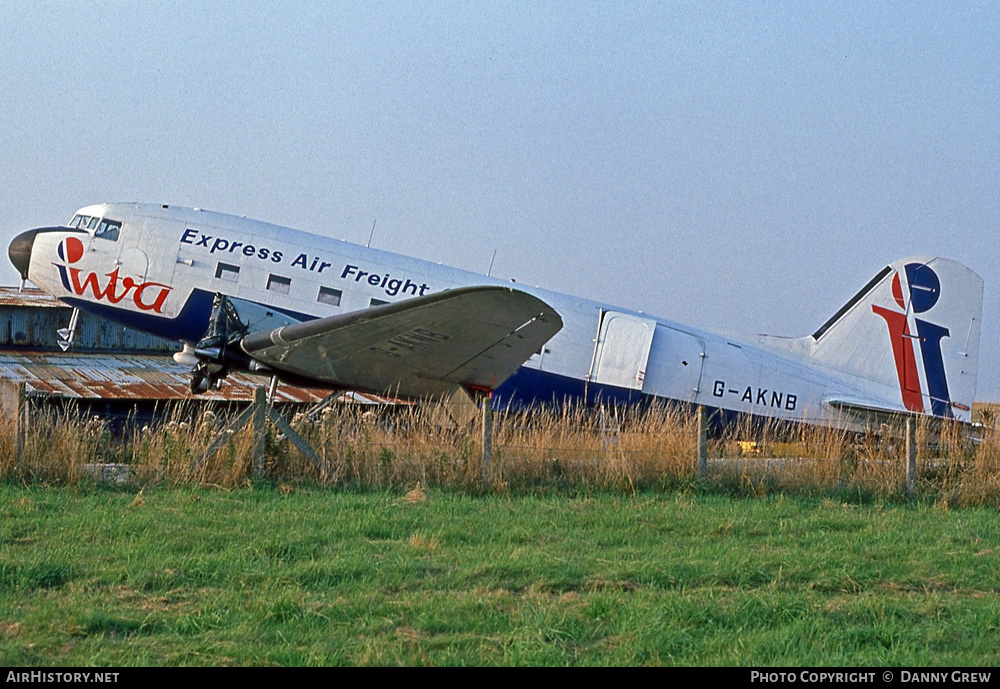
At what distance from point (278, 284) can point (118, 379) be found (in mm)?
8857

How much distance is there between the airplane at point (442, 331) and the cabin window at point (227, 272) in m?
0.02

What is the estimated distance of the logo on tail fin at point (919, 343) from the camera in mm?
17328

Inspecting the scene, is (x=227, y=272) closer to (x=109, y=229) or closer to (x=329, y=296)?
(x=329, y=296)

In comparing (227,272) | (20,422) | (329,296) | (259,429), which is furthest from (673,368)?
(20,422)

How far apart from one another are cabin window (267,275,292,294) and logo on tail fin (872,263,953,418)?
10730 millimetres

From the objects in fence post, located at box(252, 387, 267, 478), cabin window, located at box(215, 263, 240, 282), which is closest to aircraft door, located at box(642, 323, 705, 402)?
cabin window, located at box(215, 263, 240, 282)

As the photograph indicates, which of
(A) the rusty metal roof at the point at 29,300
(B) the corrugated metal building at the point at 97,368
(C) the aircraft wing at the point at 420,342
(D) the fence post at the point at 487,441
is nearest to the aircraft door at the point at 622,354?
(C) the aircraft wing at the point at 420,342

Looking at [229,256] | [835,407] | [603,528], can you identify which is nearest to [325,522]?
[603,528]

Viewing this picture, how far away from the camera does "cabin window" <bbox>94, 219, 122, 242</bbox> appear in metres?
15.5

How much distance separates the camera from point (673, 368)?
16406 mm

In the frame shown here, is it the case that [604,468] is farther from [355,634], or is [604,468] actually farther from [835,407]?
[835,407]

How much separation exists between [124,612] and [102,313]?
11.2 m

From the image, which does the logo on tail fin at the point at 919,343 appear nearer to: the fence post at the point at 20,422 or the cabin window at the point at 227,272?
the cabin window at the point at 227,272

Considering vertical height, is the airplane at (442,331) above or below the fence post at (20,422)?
above
